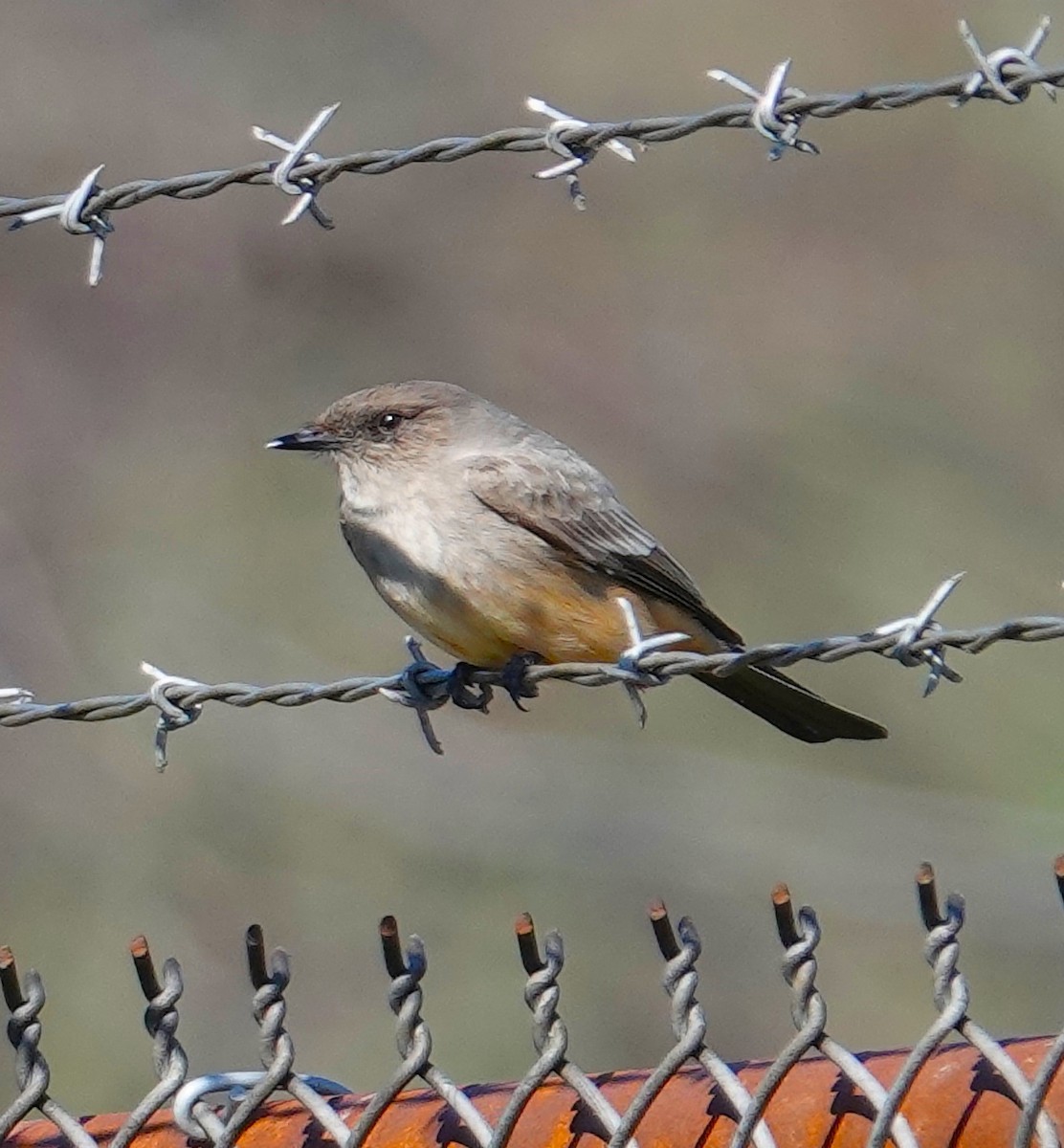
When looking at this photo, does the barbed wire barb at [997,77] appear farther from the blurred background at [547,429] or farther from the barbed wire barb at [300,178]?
the blurred background at [547,429]

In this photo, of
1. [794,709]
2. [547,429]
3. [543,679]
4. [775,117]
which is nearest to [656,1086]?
[543,679]

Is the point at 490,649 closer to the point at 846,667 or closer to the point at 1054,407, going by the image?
the point at 846,667

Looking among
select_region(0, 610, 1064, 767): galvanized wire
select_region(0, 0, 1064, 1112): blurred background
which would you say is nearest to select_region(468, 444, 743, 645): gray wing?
select_region(0, 610, 1064, 767): galvanized wire

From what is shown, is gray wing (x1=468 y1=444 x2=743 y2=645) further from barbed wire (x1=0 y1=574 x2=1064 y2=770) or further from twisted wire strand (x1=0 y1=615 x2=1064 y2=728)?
twisted wire strand (x1=0 y1=615 x2=1064 y2=728)

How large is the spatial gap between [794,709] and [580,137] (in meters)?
2.51

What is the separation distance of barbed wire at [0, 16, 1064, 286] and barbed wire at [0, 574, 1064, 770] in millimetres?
727

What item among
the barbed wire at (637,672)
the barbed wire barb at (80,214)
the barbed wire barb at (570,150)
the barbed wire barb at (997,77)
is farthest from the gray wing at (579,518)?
the barbed wire barb at (997,77)

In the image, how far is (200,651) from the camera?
1217 centimetres

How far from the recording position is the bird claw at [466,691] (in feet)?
17.3

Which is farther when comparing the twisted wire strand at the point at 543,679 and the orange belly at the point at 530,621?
the orange belly at the point at 530,621

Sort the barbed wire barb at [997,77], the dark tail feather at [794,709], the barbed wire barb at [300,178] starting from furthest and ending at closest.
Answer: the dark tail feather at [794,709] < the barbed wire barb at [300,178] < the barbed wire barb at [997,77]

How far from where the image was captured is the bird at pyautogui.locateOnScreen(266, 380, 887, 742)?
17.7ft

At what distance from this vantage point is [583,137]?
3.57 m

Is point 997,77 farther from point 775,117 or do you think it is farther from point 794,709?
point 794,709
